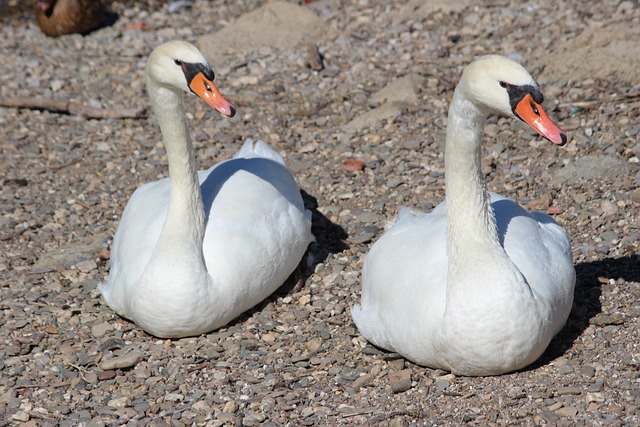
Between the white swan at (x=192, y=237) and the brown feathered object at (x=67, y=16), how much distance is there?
17.4 ft

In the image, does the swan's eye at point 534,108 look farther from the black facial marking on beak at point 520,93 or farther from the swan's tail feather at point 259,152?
the swan's tail feather at point 259,152

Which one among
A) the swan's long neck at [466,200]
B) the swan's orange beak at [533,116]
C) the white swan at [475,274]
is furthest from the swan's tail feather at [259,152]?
the swan's orange beak at [533,116]

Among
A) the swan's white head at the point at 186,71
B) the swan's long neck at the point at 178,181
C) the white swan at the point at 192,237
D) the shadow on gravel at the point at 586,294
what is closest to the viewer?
the shadow on gravel at the point at 586,294

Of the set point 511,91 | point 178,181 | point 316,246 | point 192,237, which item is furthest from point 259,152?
point 511,91

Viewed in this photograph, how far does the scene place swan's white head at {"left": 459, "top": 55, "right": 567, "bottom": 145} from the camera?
17.1 ft

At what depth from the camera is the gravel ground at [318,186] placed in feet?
19.1

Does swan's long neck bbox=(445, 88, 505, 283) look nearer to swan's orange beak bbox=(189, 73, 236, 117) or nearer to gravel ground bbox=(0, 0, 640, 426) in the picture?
gravel ground bbox=(0, 0, 640, 426)

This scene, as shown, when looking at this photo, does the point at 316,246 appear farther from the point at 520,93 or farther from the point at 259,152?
the point at 520,93

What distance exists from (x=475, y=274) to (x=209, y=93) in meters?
1.96

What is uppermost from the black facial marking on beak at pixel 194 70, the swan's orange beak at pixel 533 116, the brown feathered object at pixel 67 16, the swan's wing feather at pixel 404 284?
the swan's orange beak at pixel 533 116

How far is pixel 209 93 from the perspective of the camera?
6141 millimetres

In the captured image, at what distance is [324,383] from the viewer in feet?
19.7

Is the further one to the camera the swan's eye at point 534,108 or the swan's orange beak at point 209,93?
the swan's orange beak at point 209,93

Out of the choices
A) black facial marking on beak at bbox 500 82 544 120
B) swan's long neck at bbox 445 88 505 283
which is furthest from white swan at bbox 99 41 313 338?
black facial marking on beak at bbox 500 82 544 120
